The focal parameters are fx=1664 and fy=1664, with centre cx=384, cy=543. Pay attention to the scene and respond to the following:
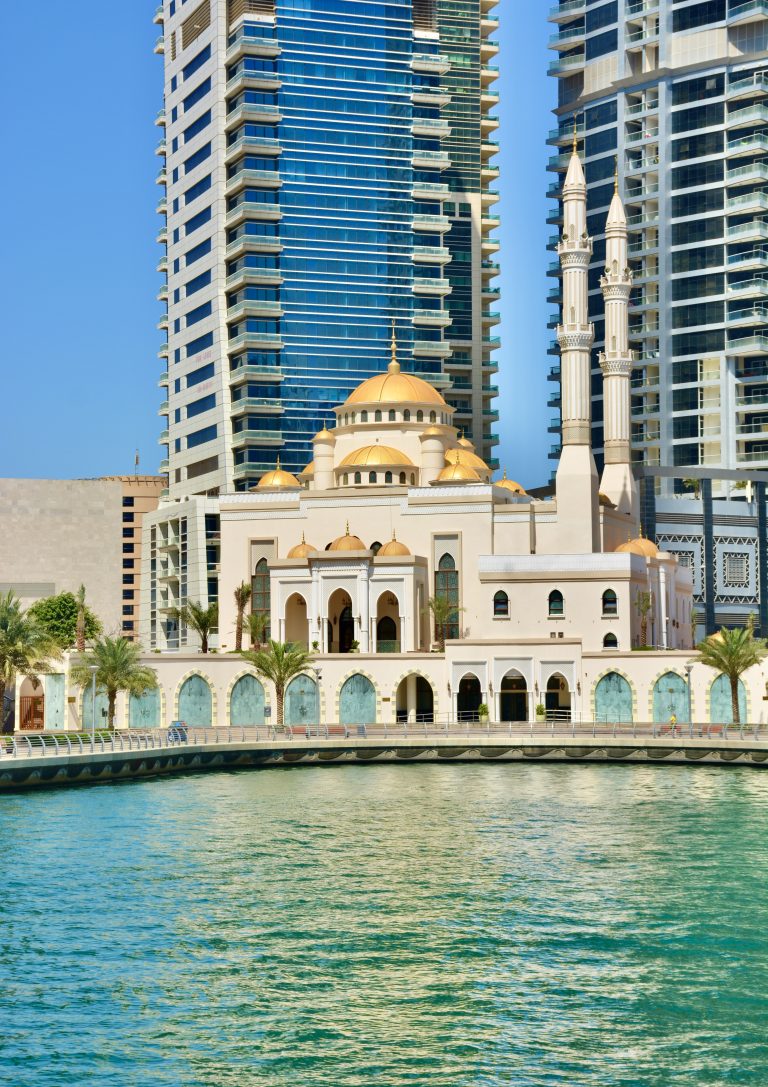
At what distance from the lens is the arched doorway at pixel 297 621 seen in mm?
102625

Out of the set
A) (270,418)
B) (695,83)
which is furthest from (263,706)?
(695,83)

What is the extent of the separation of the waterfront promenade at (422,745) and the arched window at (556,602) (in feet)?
43.6

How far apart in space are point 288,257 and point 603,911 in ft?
315

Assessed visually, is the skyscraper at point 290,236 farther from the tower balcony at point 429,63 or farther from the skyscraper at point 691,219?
the skyscraper at point 691,219

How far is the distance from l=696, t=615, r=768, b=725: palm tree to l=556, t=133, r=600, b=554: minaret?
662 inches

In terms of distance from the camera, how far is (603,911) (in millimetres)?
42406

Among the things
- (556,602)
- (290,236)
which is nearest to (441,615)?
(556,602)

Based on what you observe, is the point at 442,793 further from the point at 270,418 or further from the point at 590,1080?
the point at 270,418

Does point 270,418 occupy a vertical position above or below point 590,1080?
above

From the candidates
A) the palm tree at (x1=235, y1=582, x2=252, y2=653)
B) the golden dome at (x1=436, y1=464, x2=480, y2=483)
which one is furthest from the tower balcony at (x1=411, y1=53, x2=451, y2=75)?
the palm tree at (x1=235, y1=582, x2=252, y2=653)

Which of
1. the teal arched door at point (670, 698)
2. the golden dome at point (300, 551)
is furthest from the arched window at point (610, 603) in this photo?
the golden dome at point (300, 551)

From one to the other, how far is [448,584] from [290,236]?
4130cm

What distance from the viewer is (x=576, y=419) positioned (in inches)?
4043

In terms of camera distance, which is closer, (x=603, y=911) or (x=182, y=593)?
(x=603, y=911)
